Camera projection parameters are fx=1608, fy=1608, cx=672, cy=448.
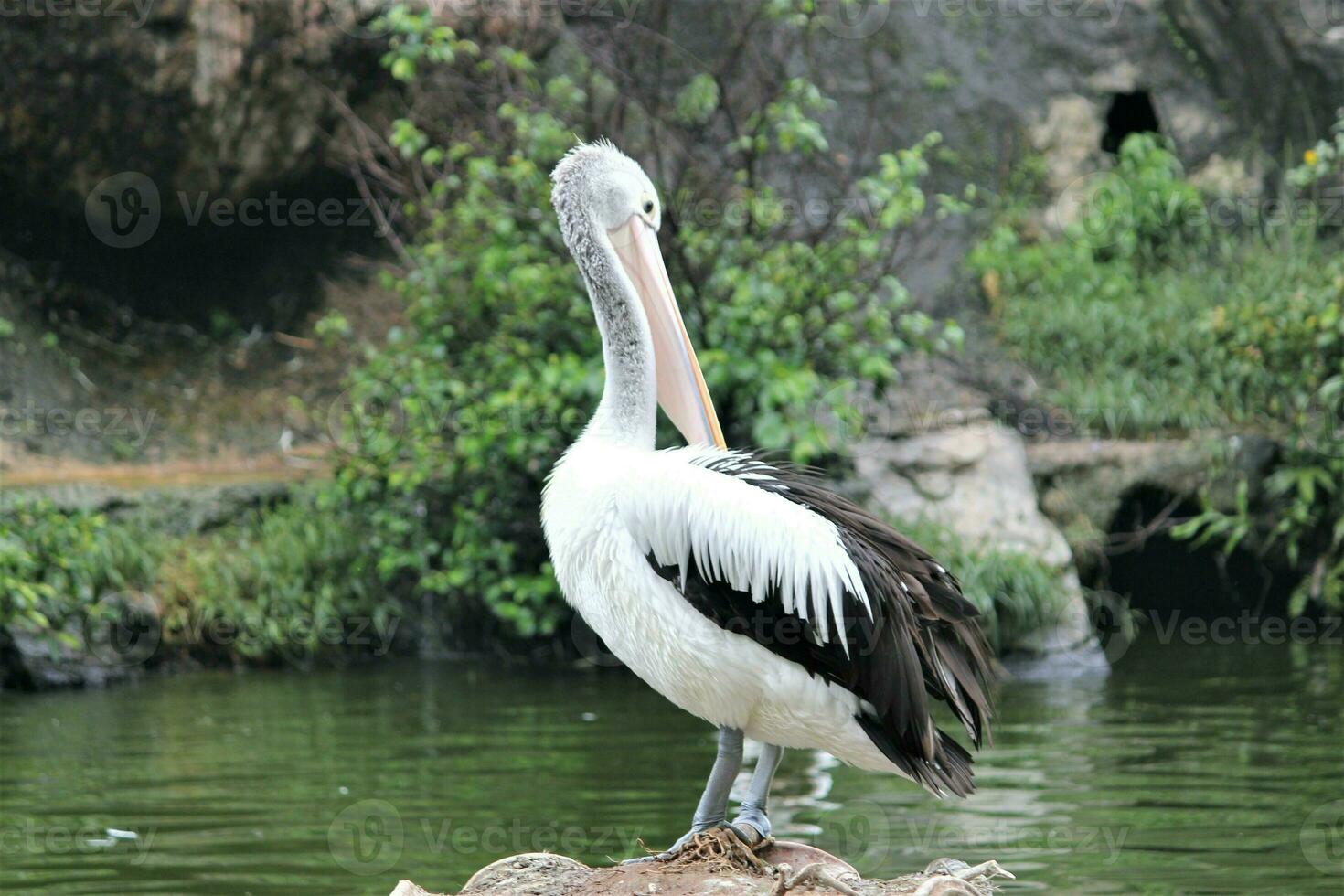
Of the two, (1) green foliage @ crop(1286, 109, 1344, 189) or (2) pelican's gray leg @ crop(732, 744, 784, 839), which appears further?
(1) green foliage @ crop(1286, 109, 1344, 189)

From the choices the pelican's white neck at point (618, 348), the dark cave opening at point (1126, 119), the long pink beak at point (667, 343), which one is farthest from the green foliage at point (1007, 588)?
the dark cave opening at point (1126, 119)

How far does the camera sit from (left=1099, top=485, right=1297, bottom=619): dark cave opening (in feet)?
35.1

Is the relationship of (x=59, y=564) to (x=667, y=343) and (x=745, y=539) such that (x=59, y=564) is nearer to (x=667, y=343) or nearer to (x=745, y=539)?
(x=667, y=343)

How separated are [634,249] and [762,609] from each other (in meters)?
1.27

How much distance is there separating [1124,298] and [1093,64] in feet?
9.81

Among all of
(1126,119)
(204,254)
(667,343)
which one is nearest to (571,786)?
(667,343)

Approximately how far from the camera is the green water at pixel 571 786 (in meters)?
5.73

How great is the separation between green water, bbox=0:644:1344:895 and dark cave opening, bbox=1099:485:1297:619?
5.01ft

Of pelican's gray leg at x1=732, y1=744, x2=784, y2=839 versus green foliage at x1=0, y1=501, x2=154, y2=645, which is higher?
pelican's gray leg at x1=732, y1=744, x2=784, y2=839

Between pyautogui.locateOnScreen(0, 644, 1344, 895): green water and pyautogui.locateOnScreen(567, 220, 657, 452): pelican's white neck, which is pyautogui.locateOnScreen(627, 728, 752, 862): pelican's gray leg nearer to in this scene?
pyautogui.locateOnScreen(567, 220, 657, 452): pelican's white neck

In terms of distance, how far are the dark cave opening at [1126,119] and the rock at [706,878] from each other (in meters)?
12.0

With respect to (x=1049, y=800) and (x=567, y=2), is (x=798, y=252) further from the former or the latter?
(x=1049, y=800)

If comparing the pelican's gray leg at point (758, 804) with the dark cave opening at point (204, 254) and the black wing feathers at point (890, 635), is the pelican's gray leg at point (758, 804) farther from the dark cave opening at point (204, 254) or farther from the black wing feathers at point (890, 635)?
the dark cave opening at point (204, 254)

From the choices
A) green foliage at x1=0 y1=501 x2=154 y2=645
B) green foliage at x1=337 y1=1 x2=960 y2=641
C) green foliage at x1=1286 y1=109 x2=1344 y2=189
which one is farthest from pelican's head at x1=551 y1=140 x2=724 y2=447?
green foliage at x1=1286 y1=109 x2=1344 y2=189
